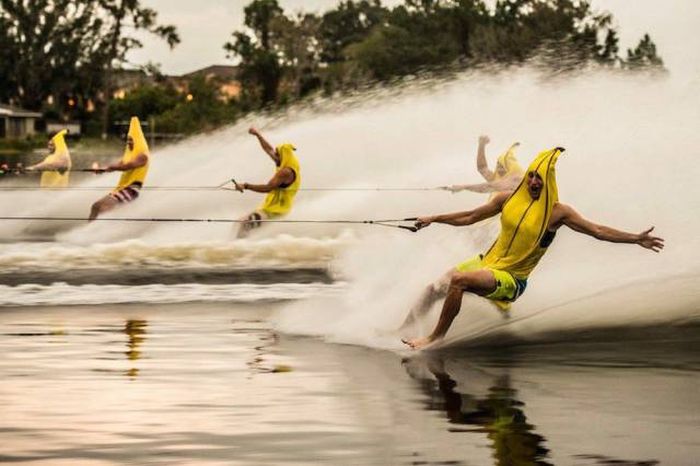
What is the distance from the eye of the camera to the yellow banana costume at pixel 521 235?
42.4ft

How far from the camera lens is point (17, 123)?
5153 inches

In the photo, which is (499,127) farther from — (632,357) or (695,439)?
(695,439)

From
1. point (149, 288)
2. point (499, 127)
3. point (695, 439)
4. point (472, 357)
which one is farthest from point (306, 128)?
point (695, 439)

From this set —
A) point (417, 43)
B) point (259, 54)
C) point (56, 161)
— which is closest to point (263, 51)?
point (259, 54)

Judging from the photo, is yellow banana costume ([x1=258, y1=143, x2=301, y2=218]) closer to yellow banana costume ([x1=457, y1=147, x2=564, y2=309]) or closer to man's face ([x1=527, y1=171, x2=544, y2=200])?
yellow banana costume ([x1=457, y1=147, x2=564, y2=309])

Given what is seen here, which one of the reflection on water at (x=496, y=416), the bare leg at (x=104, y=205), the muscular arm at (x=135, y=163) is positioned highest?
the reflection on water at (x=496, y=416)

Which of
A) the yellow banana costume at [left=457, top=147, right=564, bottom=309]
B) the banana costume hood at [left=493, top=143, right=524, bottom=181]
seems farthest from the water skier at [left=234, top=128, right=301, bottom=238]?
the yellow banana costume at [left=457, top=147, right=564, bottom=309]

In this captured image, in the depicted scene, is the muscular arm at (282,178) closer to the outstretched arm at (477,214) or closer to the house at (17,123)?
the outstretched arm at (477,214)

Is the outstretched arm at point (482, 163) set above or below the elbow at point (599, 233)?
below

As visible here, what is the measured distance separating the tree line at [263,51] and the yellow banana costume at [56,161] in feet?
178

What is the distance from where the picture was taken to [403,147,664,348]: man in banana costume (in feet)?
42.2

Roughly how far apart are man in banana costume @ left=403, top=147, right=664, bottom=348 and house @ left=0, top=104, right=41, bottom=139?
116 m

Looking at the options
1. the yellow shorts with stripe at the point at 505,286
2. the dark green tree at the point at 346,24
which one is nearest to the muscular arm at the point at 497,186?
the yellow shorts with stripe at the point at 505,286

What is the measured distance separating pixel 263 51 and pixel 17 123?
20.4 m
